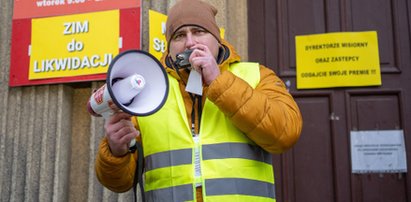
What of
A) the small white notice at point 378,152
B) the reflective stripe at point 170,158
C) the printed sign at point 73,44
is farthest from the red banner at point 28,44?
the small white notice at point 378,152

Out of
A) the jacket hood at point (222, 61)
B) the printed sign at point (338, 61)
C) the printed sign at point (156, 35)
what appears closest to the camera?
the jacket hood at point (222, 61)

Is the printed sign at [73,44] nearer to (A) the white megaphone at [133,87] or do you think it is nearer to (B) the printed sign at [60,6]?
(B) the printed sign at [60,6]

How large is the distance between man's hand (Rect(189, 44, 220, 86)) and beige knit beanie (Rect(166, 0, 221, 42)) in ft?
0.76

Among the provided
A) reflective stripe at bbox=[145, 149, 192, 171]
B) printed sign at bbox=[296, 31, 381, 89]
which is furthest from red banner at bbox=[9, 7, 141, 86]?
reflective stripe at bbox=[145, 149, 192, 171]

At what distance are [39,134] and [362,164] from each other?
2.05 meters

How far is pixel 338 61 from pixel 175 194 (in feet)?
5.95

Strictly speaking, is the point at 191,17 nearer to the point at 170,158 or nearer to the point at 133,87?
the point at 133,87

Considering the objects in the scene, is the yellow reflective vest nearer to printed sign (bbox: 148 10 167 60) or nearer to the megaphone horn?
the megaphone horn

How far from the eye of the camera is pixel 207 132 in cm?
183

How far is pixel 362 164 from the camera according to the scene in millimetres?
3098

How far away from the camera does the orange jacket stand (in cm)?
169

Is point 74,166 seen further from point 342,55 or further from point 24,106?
point 342,55

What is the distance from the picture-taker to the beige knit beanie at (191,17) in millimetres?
1976

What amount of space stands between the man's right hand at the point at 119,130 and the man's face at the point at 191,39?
37cm
